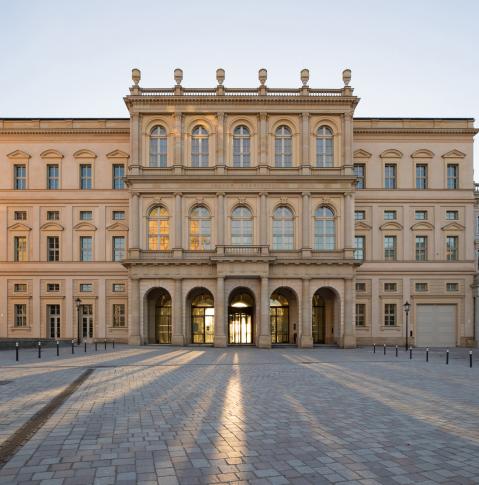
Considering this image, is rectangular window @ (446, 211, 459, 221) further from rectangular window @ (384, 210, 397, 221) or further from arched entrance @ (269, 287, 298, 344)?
arched entrance @ (269, 287, 298, 344)

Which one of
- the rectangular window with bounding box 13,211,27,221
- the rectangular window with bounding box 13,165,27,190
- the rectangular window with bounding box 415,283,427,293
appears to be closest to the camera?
the rectangular window with bounding box 415,283,427,293

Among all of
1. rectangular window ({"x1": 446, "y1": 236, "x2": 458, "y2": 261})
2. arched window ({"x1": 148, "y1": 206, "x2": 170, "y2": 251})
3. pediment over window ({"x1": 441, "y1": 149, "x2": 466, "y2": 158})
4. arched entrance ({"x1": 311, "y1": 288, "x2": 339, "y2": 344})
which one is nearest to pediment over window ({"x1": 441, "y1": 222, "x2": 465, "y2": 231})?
rectangular window ({"x1": 446, "y1": 236, "x2": 458, "y2": 261})

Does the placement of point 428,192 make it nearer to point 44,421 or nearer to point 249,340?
point 249,340

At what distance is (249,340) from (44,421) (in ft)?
97.5

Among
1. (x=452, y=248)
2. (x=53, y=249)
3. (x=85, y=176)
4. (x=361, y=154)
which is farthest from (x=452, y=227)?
(x=53, y=249)

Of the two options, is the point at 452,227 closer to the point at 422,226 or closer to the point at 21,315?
the point at 422,226

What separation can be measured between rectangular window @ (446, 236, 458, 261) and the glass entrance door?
119ft

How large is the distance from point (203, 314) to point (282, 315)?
23.5ft

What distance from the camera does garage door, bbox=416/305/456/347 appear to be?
39844mm

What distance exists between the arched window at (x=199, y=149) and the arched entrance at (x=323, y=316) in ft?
50.5

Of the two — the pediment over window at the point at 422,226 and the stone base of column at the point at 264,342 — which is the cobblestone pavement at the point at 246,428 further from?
the pediment over window at the point at 422,226

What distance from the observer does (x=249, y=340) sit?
39.6 m

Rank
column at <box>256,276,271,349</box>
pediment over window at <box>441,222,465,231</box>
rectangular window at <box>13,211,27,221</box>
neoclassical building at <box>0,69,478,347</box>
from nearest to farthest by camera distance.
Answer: column at <box>256,276,271,349</box> < neoclassical building at <box>0,69,478,347</box> < pediment over window at <box>441,222,465,231</box> < rectangular window at <box>13,211,27,221</box>

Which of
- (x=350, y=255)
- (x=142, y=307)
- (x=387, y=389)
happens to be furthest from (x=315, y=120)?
(x=387, y=389)
